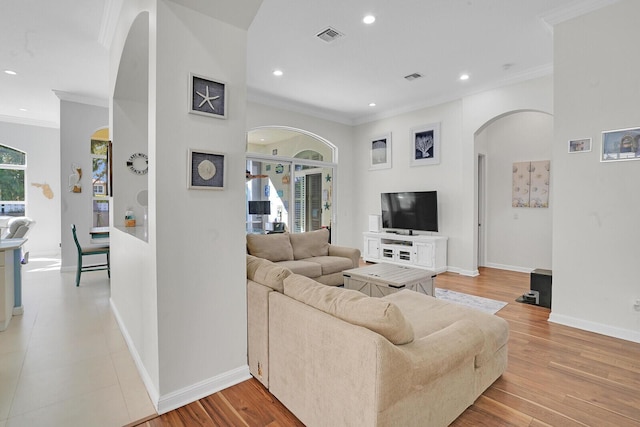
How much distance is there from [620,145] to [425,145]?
328 cm

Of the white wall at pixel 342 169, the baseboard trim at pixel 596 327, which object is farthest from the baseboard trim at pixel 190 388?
the white wall at pixel 342 169

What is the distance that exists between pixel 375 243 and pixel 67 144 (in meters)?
6.17

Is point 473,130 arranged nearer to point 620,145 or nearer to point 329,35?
point 620,145

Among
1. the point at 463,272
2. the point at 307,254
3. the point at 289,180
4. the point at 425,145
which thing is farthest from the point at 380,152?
the point at 307,254

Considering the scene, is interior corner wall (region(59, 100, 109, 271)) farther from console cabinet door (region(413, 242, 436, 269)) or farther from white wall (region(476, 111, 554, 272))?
white wall (region(476, 111, 554, 272))

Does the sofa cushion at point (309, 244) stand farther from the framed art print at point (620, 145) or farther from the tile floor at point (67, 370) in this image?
the framed art print at point (620, 145)

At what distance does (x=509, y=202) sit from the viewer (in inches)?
234

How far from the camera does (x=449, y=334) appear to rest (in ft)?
5.62

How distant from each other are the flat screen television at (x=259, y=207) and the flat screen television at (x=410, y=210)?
2.36 m

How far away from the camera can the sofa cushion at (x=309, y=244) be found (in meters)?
4.69

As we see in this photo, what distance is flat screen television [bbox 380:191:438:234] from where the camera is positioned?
575cm

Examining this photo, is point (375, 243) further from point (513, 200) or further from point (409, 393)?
point (409, 393)

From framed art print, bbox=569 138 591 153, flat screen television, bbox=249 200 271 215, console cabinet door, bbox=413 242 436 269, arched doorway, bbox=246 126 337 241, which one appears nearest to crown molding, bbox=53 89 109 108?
arched doorway, bbox=246 126 337 241

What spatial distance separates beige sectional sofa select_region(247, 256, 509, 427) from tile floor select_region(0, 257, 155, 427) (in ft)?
2.89
